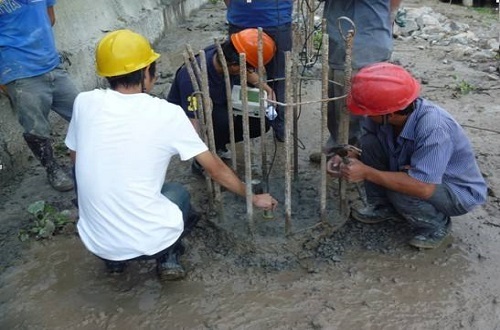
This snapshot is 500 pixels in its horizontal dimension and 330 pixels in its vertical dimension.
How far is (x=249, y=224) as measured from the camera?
313 cm

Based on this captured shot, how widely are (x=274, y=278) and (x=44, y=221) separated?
1650 mm

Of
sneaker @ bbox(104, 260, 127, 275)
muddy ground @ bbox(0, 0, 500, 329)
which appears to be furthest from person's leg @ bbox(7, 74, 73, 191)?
sneaker @ bbox(104, 260, 127, 275)

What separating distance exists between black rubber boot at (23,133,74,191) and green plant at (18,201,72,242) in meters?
0.27

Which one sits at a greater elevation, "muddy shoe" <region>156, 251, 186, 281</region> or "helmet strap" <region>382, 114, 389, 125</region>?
"helmet strap" <region>382, 114, 389, 125</region>

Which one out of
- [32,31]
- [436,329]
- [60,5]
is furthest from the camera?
[60,5]

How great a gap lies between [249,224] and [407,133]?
1.08m

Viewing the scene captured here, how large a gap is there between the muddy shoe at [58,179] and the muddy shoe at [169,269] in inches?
54.0

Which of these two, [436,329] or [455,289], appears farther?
[455,289]

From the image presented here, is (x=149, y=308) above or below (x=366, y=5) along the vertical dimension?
below

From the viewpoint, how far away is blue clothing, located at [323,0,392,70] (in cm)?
335

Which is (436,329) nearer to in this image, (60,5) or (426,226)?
(426,226)

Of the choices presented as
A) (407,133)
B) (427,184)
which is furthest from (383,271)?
(407,133)

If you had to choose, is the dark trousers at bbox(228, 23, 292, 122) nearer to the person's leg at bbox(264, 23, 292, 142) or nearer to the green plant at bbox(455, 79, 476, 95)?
the person's leg at bbox(264, 23, 292, 142)

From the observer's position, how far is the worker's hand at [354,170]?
288 centimetres
